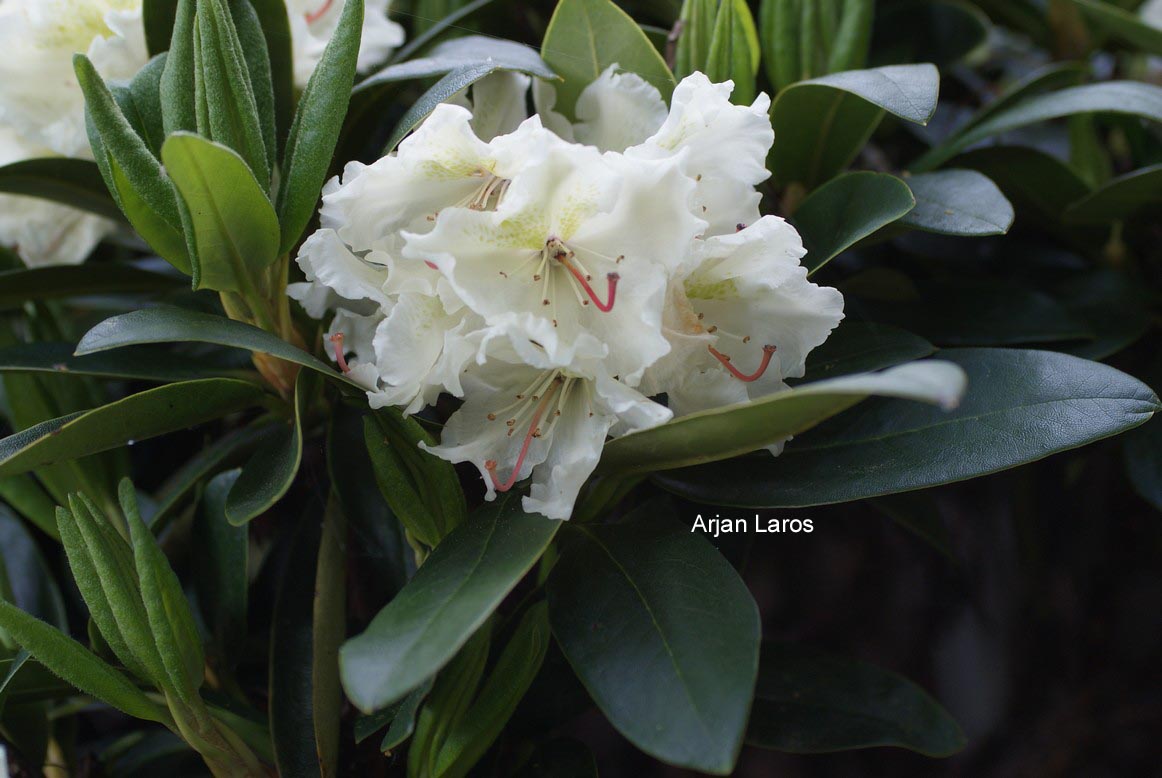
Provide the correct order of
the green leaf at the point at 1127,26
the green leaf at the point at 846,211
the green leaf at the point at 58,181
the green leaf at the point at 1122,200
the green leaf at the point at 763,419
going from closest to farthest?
1. the green leaf at the point at 763,419
2. the green leaf at the point at 846,211
3. the green leaf at the point at 58,181
4. the green leaf at the point at 1122,200
5. the green leaf at the point at 1127,26

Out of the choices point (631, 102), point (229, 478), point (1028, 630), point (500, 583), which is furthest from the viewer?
point (1028, 630)

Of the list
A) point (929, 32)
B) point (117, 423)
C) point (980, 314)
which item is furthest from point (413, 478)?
A: point (929, 32)

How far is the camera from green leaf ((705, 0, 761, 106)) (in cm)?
71

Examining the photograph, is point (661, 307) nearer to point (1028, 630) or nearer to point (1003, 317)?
point (1003, 317)

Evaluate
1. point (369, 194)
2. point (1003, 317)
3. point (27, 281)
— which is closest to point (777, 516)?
point (1003, 317)

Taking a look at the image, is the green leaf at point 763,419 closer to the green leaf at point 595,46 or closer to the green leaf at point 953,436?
the green leaf at point 953,436

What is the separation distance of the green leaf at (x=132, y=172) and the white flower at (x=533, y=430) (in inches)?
8.8

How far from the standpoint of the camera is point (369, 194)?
1.94 feet

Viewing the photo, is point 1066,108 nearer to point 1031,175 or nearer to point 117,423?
point 1031,175

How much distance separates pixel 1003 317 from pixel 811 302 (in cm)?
39

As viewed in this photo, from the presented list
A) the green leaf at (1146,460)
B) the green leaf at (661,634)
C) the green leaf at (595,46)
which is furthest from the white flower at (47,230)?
the green leaf at (1146,460)

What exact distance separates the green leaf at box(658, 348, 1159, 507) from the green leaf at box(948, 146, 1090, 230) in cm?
33

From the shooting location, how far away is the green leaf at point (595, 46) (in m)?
0.72

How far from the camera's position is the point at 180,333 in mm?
559
